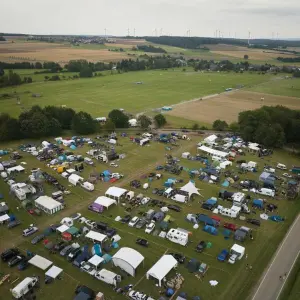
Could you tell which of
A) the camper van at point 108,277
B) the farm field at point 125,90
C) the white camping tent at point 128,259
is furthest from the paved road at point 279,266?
the farm field at point 125,90

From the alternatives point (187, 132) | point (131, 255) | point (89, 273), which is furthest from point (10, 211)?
point (187, 132)

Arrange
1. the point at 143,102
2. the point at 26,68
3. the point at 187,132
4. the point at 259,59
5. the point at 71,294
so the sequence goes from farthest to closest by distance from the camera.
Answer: the point at 259,59 → the point at 26,68 → the point at 143,102 → the point at 187,132 → the point at 71,294

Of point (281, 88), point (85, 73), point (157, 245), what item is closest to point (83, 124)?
point (157, 245)

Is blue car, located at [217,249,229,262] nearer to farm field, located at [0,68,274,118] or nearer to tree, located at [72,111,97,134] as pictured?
tree, located at [72,111,97,134]

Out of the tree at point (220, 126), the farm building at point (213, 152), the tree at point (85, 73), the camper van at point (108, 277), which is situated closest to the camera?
the camper van at point (108, 277)

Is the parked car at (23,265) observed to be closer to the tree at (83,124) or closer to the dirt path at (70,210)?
the dirt path at (70,210)

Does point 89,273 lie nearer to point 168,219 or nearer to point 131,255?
point 131,255
